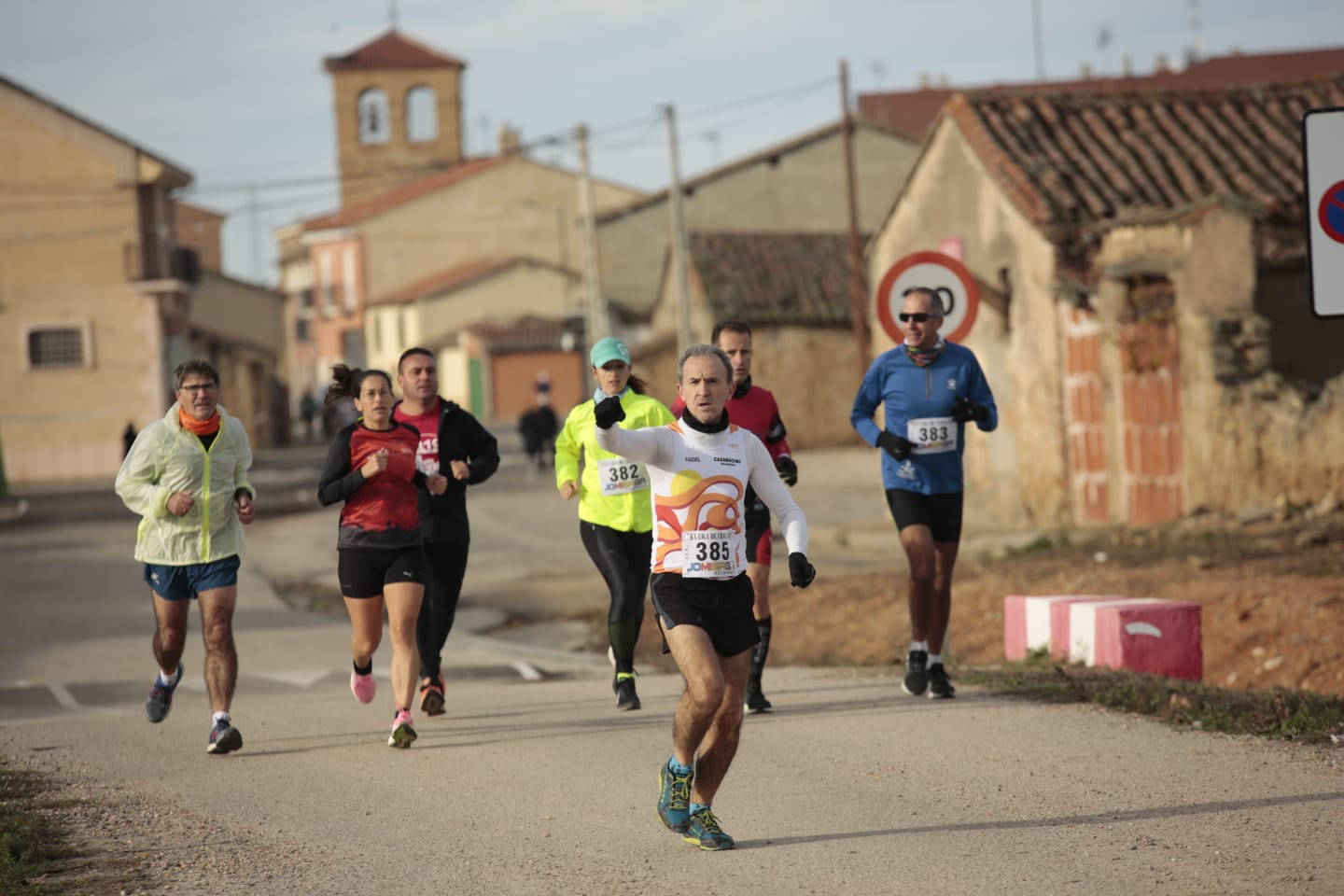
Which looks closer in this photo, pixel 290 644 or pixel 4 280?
pixel 290 644

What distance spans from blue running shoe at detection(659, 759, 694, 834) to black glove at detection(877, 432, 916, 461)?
129 inches

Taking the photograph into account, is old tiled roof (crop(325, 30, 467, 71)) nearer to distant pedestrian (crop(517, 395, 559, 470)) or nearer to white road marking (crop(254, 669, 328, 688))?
distant pedestrian (crop(517, 395, 559, 470))

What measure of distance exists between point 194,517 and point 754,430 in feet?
9.57

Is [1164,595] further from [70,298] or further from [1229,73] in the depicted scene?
[1229,73]

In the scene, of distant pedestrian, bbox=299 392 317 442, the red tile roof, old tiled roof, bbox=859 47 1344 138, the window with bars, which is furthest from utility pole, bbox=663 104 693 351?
the red tile roof

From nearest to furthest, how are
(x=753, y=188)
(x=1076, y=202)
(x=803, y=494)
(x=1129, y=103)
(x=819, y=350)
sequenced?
(x=1076, y=202), (x=1129, y=103), (x=803, y=494), (x=819, y=350), (x=753, y=188)

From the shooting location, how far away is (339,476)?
8883 millimetres

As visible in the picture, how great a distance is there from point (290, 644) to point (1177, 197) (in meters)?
12.8

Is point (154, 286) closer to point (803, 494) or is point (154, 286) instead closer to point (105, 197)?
point (105, 197)

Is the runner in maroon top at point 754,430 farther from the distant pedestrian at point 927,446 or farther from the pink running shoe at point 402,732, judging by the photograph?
the pink running shoe at point 402,732

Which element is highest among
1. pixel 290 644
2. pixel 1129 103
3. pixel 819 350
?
pixel 1129 103

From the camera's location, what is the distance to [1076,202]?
21609 mm

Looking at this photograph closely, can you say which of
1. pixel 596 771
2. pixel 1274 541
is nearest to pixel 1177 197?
pixel 1274 541

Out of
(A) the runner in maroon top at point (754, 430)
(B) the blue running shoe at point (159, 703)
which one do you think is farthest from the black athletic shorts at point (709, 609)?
(B) the blue running shoe at point (159, 703)
